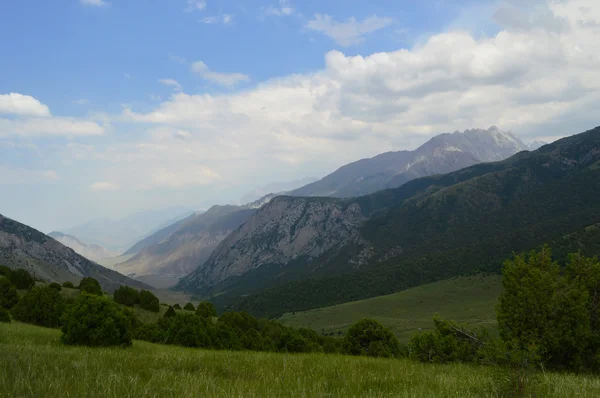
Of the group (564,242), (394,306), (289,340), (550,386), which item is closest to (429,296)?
(394,306)

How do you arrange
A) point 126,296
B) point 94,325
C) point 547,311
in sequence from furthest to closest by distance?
point 126,296
point 547,311
point 94,325

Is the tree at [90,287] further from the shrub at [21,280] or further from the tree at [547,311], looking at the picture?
the tree at [547,311]

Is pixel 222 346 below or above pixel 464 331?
below

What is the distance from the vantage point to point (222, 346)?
36.4 metres

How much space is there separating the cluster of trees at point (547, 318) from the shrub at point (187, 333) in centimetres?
2011

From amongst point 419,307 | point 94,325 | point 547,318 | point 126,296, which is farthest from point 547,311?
point 419,307

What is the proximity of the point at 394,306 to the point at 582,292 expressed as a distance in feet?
522

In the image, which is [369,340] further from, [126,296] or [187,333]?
[126,296]

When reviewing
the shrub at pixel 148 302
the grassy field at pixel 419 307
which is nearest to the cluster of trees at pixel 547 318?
the shrub at pixel 148 302

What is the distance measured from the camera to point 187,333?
34.1 meters

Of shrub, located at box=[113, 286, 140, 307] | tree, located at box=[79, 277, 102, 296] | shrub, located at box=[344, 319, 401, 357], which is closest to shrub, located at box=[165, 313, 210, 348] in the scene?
shrub, located at box=[344, 319, 401, 357]

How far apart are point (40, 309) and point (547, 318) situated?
45.9 metres

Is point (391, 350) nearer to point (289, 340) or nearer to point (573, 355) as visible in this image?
point (289, 340)

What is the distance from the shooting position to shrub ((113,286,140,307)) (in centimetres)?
6875
